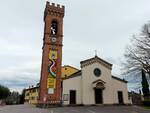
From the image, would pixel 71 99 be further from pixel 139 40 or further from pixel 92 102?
pixel 139 40

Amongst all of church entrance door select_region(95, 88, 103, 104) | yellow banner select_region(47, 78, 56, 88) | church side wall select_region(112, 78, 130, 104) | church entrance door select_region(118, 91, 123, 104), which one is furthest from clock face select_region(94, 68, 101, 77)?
yellow banner select_region(47, 78, 56, 88)

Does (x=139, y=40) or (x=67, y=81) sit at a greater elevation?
(x=139, y=40)

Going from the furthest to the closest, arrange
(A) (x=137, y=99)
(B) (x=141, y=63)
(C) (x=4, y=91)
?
(C) (x=4, y=91)
(A) (x=137, y=99)
(B) (x=141, y=63)

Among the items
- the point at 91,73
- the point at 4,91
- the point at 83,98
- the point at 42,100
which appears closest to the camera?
the point at 42,100

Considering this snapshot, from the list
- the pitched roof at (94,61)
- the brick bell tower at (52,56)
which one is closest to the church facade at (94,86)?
the pitched roof at (94,61)

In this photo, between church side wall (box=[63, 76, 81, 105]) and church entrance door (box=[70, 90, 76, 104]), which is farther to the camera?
church side wall (box=[63, 76, 81, 105])

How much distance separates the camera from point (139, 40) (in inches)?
989

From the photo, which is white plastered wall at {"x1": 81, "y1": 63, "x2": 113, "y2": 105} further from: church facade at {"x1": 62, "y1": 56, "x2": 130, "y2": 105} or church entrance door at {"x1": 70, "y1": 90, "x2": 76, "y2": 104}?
church entrance door at {"x1": 70, "y1": 90, "x2": 76, "y2": 104}

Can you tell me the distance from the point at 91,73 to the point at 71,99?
573cm

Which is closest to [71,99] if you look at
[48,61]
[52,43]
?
[48,61]

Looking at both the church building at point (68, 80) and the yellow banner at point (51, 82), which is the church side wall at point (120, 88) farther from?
the yellow banner at point (51, 82)

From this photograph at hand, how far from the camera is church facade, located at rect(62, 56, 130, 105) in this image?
2955 centimetres

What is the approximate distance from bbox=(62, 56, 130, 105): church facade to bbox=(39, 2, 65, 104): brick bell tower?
1.63 metres

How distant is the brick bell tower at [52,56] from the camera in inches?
1118
